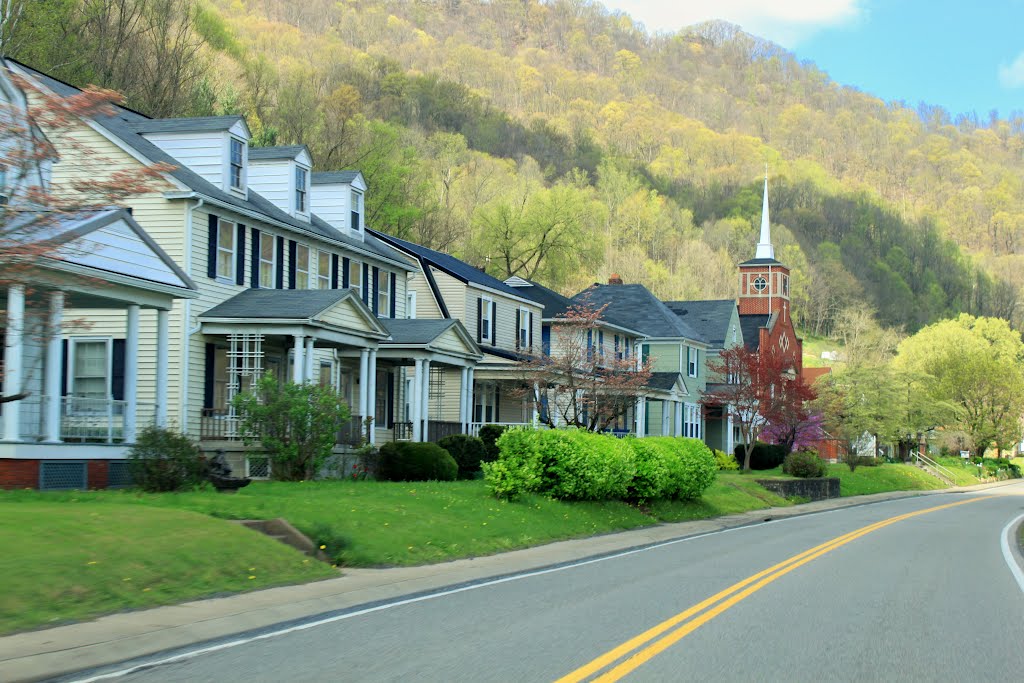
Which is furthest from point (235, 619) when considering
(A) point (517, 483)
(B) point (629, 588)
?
(A) point (517, 483)

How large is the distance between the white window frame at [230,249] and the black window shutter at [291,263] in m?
2.57

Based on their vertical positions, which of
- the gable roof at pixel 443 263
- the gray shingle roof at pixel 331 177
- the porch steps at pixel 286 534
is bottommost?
the porch steps at pixel 286 534

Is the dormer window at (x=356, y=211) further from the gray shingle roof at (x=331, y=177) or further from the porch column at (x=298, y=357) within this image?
the porch column at (x=298, y=357)

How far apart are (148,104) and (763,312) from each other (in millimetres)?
51997

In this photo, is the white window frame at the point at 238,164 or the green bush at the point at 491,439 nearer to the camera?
the white window frame at the point at 238,164

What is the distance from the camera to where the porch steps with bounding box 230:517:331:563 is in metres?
15.9

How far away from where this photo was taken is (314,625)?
37.9 ft

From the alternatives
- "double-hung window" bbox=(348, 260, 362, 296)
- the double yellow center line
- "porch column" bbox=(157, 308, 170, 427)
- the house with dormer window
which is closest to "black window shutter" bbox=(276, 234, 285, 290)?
the house with dormer window

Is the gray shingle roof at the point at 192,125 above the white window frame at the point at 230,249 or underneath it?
above

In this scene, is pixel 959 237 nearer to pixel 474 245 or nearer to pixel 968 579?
pixel 474 245

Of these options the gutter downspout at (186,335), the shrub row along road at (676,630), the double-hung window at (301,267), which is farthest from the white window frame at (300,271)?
the shrub row along road at (676,630)

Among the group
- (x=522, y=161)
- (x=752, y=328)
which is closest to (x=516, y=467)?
(x=752, y=328)

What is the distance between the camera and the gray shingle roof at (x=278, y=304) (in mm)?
28203

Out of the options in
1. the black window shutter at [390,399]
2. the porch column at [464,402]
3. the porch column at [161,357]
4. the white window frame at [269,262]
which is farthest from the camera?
the black window shutter at [390,399]
